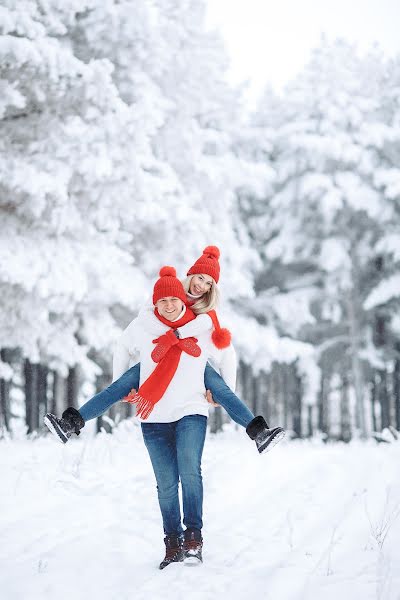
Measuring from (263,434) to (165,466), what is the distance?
73 cm

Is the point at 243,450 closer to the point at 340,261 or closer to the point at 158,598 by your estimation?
the point at 158,598

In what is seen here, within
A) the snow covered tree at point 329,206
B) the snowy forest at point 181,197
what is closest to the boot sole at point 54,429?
the snowy forest at point 181,197

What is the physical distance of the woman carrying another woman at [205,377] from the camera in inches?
143

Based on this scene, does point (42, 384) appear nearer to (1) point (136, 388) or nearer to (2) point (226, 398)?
(1) point (136, 388)

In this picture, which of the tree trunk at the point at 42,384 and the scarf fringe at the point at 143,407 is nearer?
the scarf fringe at the point at 143,407

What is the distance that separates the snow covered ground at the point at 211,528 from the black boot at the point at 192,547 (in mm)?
61

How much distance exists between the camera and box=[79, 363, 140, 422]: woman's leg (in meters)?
3.84

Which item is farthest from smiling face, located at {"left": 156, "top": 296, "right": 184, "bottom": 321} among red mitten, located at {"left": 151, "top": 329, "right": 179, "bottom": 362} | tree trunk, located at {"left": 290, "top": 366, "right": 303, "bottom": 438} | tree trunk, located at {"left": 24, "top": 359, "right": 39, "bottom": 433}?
tree trunk, located at {"left": 290, "top": 366, "right": 303, "bottom": 438}

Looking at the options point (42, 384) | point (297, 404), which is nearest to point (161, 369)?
point (42, 384)

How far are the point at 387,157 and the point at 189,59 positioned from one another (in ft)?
23.6

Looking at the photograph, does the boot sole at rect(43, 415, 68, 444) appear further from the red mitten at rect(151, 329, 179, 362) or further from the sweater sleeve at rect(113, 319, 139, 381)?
the red mitten at rect(151, 329, 179, 362)

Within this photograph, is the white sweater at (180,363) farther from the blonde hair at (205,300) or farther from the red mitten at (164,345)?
the blonde hair at (205,300)

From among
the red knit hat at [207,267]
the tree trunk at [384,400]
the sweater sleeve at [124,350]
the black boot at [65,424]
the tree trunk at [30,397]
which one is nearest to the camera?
the black boot at [65,424]

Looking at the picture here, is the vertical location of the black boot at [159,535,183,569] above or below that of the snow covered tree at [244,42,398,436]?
below
